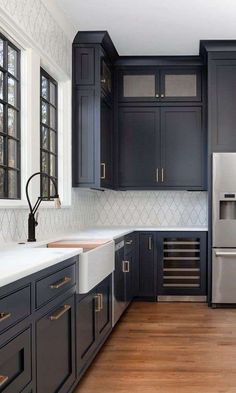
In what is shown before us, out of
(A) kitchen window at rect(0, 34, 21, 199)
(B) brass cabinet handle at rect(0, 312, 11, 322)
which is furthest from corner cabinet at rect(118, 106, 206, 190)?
(B) brass cabinet handle at rect(0, 312, 11, 322)

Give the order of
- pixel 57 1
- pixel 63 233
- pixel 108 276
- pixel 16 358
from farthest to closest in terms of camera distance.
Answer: pixel 63 233 → pixel 57 1 → pixel 108 276 → pixel 16 358

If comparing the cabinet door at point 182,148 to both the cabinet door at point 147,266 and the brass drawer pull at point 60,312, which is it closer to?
the cabinet door at point 147,266

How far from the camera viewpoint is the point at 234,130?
17.4 feet

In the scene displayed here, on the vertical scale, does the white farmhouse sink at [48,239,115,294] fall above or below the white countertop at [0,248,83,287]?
below

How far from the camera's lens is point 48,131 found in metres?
4.36

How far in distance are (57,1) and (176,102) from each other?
6.55 ft

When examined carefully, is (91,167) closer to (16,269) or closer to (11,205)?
(11,205)

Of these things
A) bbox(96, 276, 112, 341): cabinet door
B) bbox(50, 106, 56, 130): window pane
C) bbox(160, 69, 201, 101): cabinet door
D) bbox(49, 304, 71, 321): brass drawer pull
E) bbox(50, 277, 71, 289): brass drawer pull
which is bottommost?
bbox(96, 276, 112, 341): cabinet door

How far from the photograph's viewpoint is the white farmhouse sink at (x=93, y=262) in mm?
2990

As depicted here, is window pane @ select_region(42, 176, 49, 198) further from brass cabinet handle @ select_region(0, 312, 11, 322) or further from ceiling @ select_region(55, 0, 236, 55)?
brass cabinet handle @ select_region(0, 312, 11, 322)

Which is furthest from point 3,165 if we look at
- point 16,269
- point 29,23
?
point 16,269

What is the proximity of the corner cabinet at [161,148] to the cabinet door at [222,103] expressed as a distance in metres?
0.38

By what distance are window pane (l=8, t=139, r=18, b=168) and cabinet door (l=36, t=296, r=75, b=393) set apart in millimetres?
1144

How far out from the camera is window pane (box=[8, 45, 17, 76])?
3473mm
